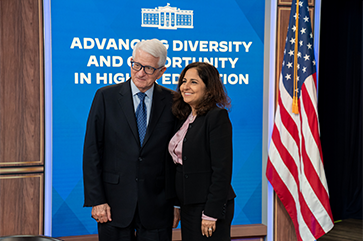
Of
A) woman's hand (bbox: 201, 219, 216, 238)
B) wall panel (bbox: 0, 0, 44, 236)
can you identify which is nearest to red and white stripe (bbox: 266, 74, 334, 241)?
woman's hand (bbox: 201, 219, 216, 238)

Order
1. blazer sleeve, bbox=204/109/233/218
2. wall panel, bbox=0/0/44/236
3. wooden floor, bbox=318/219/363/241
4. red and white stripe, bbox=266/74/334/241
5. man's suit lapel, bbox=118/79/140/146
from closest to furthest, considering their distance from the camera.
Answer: blazer sleeve, bbox=204/109/233/218, man's suit lapel, bbox=118/79/140/146, wall panel, bbox=0/0/44/236, red and white stripe, bbox=266/74/334/241, wooden floor, bbox=318/219/363/241

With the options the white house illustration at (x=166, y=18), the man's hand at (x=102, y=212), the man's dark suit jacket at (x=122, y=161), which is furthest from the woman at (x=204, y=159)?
the white house illustration at (x=166, y=18)

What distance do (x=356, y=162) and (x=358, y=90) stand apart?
971mm

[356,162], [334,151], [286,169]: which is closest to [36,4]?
[286,169]

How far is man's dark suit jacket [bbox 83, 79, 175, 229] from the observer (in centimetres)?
172

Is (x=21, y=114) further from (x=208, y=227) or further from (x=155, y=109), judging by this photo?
(x=208, y=227)

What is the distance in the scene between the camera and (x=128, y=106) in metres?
1.76

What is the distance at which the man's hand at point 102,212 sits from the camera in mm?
1728

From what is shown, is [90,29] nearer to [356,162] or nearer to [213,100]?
[213,100]

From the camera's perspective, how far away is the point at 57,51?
2594mm

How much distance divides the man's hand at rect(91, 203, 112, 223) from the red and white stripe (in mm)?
1605

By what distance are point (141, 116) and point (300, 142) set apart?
1610mm

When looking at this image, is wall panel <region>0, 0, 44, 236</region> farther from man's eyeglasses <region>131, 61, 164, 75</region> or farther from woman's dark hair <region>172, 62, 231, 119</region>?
woman's dark hair <region>172, 62, 231, 119</region>

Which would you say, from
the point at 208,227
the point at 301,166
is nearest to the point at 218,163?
the point at 208,227
